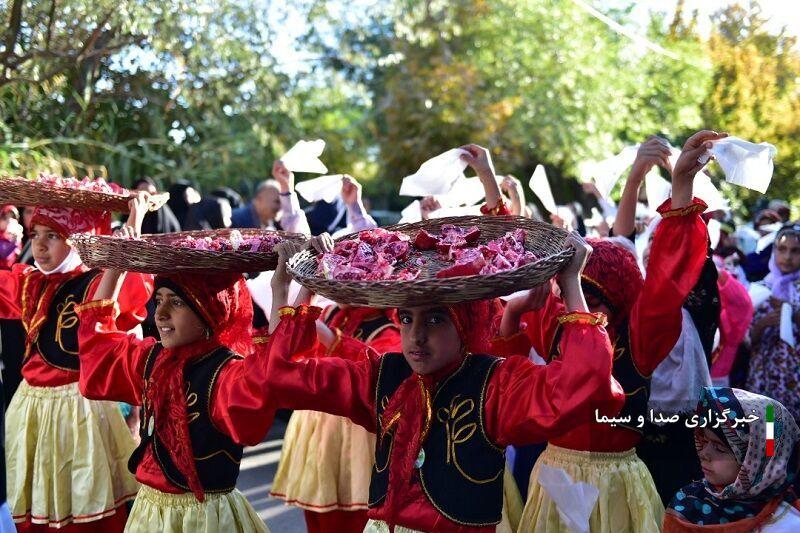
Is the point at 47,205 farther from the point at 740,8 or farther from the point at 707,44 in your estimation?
the point at 740,8

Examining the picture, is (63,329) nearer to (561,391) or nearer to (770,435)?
(561,391)

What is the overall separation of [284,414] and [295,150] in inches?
201

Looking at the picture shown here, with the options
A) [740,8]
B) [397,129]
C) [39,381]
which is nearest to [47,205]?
[39,381]

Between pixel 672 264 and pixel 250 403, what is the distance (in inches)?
62.0

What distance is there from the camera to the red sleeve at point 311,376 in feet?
10.1

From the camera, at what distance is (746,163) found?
3031 millimetres

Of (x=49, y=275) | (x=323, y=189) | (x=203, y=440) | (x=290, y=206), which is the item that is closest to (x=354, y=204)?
(x=323, y=189)

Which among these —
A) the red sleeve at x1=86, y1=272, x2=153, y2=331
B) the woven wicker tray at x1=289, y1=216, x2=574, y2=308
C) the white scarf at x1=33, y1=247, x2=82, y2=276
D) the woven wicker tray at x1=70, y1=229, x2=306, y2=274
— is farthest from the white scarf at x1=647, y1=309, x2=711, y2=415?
the white scarf at x1=33, y1=247, x2=82, y2=276

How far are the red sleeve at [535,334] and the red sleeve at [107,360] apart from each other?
155 cm

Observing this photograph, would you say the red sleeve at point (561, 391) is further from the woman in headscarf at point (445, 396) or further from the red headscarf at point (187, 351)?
the red headscarf at point (187, 351)

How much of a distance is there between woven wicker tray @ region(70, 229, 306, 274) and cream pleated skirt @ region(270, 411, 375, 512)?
1792mm

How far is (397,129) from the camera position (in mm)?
19188

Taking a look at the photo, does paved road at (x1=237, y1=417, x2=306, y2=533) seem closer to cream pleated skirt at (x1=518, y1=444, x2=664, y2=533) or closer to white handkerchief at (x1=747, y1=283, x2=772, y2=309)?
cream pleated skirt at (x1=518, y1=444, x2=664, y2=533)

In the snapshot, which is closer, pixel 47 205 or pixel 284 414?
pixel 47 205
